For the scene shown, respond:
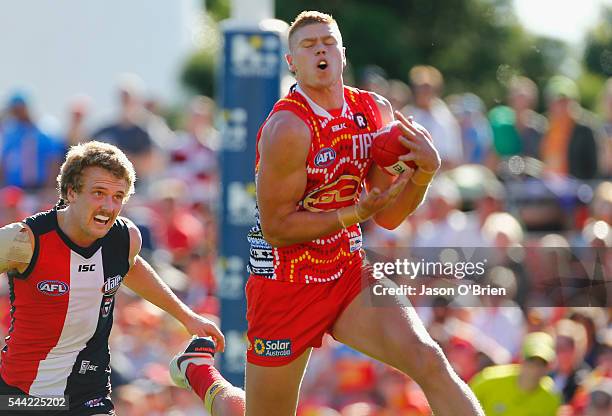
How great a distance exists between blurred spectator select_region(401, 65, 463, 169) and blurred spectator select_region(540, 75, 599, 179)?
0.94 m

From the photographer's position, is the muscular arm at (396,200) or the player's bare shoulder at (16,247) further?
the muscular arm at (396,200)

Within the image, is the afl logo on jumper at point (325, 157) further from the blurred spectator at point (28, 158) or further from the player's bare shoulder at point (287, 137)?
the blurred spectator at point (28, 158)

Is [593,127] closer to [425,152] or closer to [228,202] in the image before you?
[228,202]

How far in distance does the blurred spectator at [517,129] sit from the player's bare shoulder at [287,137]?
6.92 metres

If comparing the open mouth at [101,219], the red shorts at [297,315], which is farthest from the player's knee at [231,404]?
the open mouth at [101,219]

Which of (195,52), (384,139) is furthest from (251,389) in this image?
(195,52)

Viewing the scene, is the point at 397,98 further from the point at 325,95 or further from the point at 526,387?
the point at 325,95

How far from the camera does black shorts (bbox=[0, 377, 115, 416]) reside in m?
6.38

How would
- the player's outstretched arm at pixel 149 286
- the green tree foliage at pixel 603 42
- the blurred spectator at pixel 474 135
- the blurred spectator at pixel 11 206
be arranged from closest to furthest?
the player's outstretched arm at pixel 149 286
the blurred spectator at pixel 11 206
the blurred spectator at pixel 474 135
the green tree foliage at pixel 603 42

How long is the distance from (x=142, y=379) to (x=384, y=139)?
18.0 ft

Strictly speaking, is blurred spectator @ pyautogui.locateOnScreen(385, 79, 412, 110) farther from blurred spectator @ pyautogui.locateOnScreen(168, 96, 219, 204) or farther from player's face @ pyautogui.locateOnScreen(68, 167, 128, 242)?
player's face @ pyautogui.locateOnScreen(68, 167, 128, 242)

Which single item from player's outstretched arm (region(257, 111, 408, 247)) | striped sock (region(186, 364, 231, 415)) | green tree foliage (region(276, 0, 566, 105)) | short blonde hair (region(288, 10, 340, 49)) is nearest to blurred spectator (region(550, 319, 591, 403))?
striped sock (region(186, 364, 231, 415))

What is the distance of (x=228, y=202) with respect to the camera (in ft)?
33.0

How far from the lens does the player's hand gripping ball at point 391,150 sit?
6.40 m
